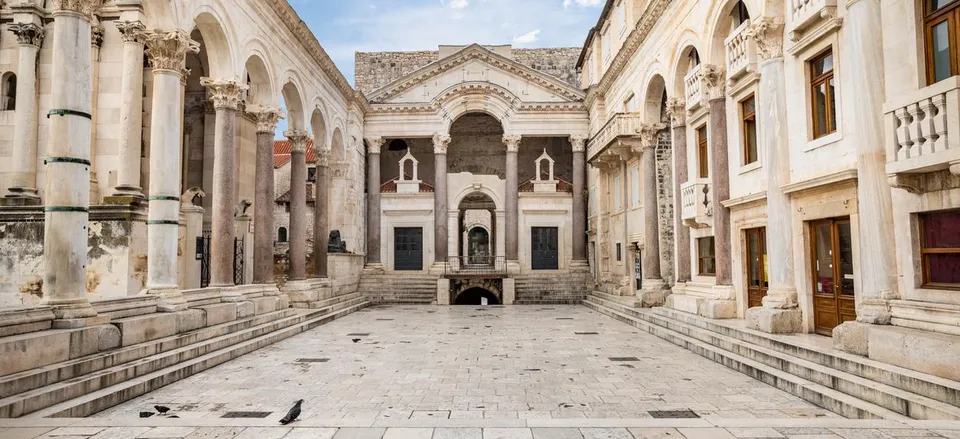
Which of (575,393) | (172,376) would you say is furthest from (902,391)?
(172,376)

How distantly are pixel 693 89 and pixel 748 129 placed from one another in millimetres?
2528

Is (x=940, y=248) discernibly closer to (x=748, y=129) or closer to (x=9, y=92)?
(x=748, y=129)

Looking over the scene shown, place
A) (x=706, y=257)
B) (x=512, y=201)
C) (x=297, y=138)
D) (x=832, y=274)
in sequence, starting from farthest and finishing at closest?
(x=512, y=201), (x=297, y=138), (x=706, y=257), (x=832, y=274)

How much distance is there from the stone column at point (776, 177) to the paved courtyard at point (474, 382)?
1.91 metres

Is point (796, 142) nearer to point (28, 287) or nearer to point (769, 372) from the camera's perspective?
point (769, 372)

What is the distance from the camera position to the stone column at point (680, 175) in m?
15.9

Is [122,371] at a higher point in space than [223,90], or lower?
lower

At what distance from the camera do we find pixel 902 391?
257 inches

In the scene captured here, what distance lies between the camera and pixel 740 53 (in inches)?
482

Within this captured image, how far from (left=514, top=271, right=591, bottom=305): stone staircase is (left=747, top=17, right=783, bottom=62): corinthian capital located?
49.7 ft

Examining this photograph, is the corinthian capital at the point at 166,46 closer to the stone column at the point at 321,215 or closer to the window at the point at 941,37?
the stone column at the point at 321,215

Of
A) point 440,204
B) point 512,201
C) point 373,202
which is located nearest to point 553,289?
point 512,201

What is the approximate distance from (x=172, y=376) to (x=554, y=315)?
12.8 metres

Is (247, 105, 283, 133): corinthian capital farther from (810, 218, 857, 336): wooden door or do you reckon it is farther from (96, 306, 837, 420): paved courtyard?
(810, 218, 857, 336): wooden door
